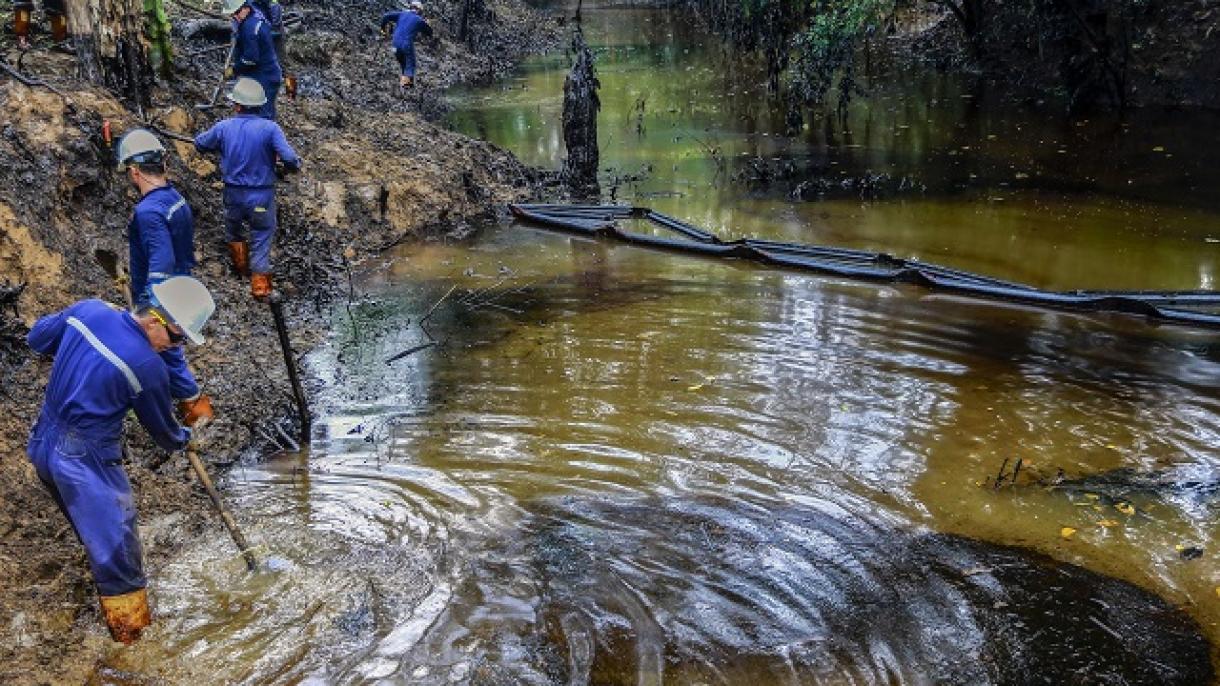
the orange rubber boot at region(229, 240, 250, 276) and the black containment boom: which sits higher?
the orange rubber boot at region(229, 240, 250, 276)

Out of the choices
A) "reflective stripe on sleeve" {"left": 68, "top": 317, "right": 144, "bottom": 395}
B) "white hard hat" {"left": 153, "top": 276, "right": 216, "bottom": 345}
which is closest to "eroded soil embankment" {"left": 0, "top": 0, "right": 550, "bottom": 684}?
"reflective stripe on sleeve" {"left": 68, "top": 317, "right": 144, "bottom": 395}

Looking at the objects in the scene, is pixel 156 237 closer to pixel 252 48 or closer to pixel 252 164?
pixel 252 164

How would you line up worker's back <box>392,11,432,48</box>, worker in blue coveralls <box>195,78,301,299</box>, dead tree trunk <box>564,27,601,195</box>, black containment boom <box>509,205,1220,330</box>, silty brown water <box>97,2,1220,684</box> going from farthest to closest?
worker's back <box>392,11,432,48</box>, dead tree trunk <box>564,27,601,195</box>, black containment boom <box>509,205,1220,330</box>, worker in blue coveralls <box>195,78,301,299</box>, silty brown water <box>97,2,1220,684</box>

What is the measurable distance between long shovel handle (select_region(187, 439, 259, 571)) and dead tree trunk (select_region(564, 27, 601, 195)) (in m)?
9.17

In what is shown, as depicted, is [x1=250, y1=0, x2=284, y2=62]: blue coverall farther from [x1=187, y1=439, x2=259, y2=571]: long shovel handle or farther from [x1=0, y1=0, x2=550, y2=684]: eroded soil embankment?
[x1=187, y1=439, x2=259, y2=571]: long shovel handle

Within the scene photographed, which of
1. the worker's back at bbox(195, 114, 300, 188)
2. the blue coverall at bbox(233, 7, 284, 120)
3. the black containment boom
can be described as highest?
the blue coverall at bbox(233, 7, 284, 120)

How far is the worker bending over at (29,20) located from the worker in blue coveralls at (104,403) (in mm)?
6525

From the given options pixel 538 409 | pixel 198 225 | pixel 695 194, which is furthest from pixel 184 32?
pixel 538 409

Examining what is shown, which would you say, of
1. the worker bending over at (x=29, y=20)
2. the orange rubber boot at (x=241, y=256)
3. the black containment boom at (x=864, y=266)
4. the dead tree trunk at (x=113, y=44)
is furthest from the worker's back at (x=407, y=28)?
the orange rubber boot at (x=241, y=256)

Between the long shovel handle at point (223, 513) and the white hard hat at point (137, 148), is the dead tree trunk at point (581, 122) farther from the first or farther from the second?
the long shovel handle at point (223, 513)

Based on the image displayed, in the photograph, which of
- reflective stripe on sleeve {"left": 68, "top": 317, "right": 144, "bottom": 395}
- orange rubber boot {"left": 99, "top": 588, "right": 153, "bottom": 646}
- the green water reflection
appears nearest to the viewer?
reflective stripe on sleeve {"left": 68, "top": 317, "right": 144, "bottom": 395}

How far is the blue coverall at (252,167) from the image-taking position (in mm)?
8414

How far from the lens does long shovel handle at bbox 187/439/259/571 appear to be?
5.18 meters

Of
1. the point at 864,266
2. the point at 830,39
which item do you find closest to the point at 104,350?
the point at 864,266
